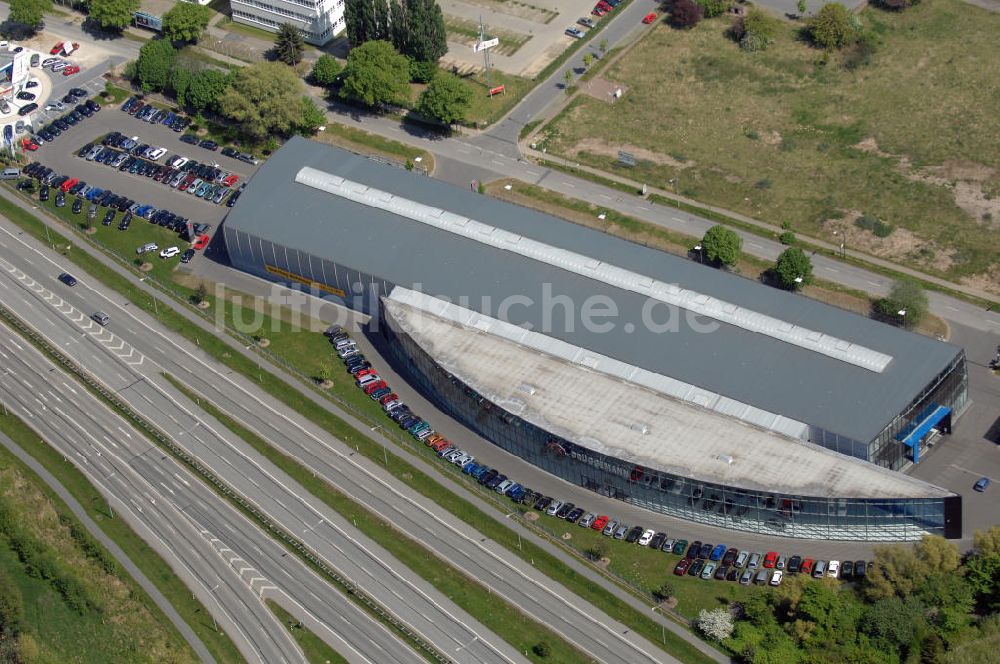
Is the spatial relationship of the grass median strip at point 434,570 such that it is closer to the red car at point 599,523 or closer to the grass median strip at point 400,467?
the grass median strip at point 400,467

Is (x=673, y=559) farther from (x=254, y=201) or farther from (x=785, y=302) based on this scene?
(x=254, y=201)

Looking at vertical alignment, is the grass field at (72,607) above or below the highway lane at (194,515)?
below

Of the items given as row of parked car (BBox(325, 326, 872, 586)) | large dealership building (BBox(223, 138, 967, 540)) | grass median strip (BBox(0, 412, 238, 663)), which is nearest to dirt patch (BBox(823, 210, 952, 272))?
large dealership building (BBox(223, 138, 967, 540))

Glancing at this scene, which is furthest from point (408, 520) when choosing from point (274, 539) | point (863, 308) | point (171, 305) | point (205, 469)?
point (863, 308)

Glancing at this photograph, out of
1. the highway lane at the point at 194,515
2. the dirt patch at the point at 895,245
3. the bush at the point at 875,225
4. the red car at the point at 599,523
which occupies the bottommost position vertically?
the highway lane at the point at 194,515

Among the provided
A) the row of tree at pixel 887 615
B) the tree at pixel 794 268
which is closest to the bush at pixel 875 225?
the tree at pixel 794 268

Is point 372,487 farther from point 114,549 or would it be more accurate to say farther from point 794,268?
point 794,268
